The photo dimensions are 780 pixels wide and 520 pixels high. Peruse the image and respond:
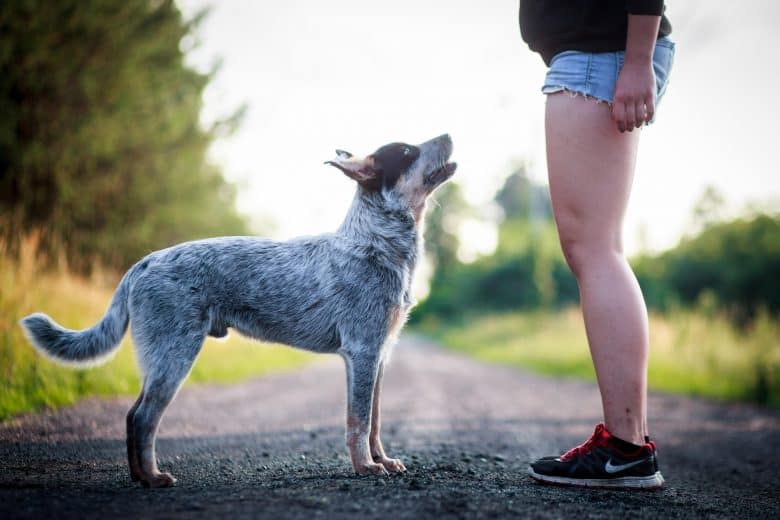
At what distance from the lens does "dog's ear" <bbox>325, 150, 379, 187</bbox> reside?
3721 mm

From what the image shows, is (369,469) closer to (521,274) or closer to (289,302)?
(289,302)

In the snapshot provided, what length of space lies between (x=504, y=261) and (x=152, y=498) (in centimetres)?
3665

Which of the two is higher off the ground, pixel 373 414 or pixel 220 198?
pixel 220 198

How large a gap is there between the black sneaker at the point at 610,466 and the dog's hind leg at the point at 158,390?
2.06 meters

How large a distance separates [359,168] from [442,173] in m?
0.65

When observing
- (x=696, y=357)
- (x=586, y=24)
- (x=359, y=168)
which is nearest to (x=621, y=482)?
(x=586, y=24)

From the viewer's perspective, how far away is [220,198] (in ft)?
65.4

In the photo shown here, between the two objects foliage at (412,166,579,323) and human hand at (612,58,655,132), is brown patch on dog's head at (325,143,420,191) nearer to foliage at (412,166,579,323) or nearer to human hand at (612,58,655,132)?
human hand at (612,58,655,132)

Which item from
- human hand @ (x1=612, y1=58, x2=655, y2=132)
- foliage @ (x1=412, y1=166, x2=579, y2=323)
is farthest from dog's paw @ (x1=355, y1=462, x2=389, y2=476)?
foliage @ (x1=412, y1=166, x2=579, y2=323)

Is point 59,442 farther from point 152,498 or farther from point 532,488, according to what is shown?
point 532,488

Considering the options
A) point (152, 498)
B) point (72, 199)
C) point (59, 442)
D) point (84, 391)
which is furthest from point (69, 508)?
point (72, 199)

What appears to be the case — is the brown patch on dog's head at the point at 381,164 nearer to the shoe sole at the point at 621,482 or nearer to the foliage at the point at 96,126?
the shoe sole at the point at 621,482

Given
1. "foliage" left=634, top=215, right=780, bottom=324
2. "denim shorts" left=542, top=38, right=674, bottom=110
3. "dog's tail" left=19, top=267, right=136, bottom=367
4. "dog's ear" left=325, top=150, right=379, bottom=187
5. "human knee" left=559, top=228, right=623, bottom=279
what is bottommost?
"dog's tail" left=19, top=267, right=136, bottom=367

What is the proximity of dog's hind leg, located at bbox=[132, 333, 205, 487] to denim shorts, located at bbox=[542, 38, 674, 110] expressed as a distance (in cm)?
245
